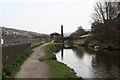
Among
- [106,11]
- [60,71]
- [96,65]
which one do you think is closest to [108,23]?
[106,11]

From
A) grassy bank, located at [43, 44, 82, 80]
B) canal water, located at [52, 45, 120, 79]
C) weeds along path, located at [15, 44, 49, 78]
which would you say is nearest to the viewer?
grassy bank, located at [43, 44, 82, 80]

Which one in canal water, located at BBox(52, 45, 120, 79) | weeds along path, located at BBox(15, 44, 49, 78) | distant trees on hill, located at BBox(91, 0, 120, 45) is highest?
distant trees on hill, located at BBox(91, 0, 120, 45)

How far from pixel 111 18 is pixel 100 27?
13.2 ft

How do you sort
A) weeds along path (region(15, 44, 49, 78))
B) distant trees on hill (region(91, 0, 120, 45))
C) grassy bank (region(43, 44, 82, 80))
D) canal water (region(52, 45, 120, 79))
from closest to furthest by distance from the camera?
grassy bank (region(43, 44, 82, 80)) < weeds along path (region(15, 44, 49, 78)) < canal water (region(52, 45, 120, 79)) < distant trees on hill (region(91, 0, 120, 45))

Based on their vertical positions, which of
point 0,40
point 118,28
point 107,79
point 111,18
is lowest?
point 107,79

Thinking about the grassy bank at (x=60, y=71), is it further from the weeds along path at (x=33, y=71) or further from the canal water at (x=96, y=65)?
the canal water at (x=96, y=65)

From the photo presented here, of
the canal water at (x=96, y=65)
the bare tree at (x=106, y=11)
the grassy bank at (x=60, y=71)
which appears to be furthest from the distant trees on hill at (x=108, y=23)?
the grassy bank at (x=60, y=71)

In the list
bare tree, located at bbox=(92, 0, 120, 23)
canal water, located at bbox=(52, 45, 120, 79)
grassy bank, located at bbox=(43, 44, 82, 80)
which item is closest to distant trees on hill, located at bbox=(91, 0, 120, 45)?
bare tree, located at bbox=(92, 0, 120, 23)

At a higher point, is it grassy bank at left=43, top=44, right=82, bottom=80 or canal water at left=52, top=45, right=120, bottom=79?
grassy bank at left=43, top=44, right=82, bottom=80

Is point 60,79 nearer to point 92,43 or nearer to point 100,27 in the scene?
point 100,27

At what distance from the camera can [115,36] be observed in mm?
49812

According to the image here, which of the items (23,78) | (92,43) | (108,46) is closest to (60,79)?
(23,78)

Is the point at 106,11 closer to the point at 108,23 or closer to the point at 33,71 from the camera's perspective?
the point at 108,23

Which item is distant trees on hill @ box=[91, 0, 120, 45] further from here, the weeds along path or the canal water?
the weeds along path
